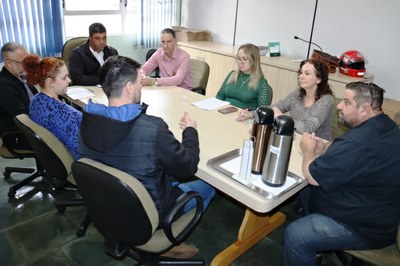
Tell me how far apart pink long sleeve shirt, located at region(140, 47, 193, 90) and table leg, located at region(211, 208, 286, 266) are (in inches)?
64.9

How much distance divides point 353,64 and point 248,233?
2.23 metres

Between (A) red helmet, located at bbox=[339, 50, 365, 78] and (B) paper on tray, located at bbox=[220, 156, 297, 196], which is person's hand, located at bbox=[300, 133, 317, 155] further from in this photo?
(A) red helmet, located at bbox=[339, 50, 365, 78]

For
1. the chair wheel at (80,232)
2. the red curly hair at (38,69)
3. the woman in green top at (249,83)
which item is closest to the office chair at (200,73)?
the woman in green top at (249,83)

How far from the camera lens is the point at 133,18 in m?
4.53

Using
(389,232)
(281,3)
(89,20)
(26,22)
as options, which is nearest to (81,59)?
(26,22)

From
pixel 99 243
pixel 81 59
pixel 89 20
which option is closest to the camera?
pixel 99 243

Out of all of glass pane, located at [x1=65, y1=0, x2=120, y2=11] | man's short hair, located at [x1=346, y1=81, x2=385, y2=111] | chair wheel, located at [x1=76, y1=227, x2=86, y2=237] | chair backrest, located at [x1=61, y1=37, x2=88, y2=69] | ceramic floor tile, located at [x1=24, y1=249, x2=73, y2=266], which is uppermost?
glass pane, located at [x1=65, y1=0, x2=120, y2=11]

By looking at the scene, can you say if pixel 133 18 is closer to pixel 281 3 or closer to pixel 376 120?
pixel 281 3

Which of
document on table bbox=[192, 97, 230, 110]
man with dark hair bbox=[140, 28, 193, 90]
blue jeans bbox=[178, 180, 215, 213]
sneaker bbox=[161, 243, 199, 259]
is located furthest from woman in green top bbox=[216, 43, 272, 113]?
sneaker bbox=[161, 243, 199, 259]

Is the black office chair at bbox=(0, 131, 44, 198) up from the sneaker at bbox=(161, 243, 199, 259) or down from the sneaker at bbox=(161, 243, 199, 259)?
up

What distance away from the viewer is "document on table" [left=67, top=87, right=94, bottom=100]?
258 cm

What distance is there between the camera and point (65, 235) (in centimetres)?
212

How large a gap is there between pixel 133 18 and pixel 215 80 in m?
1.45

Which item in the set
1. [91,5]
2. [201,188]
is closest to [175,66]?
[91,5]
